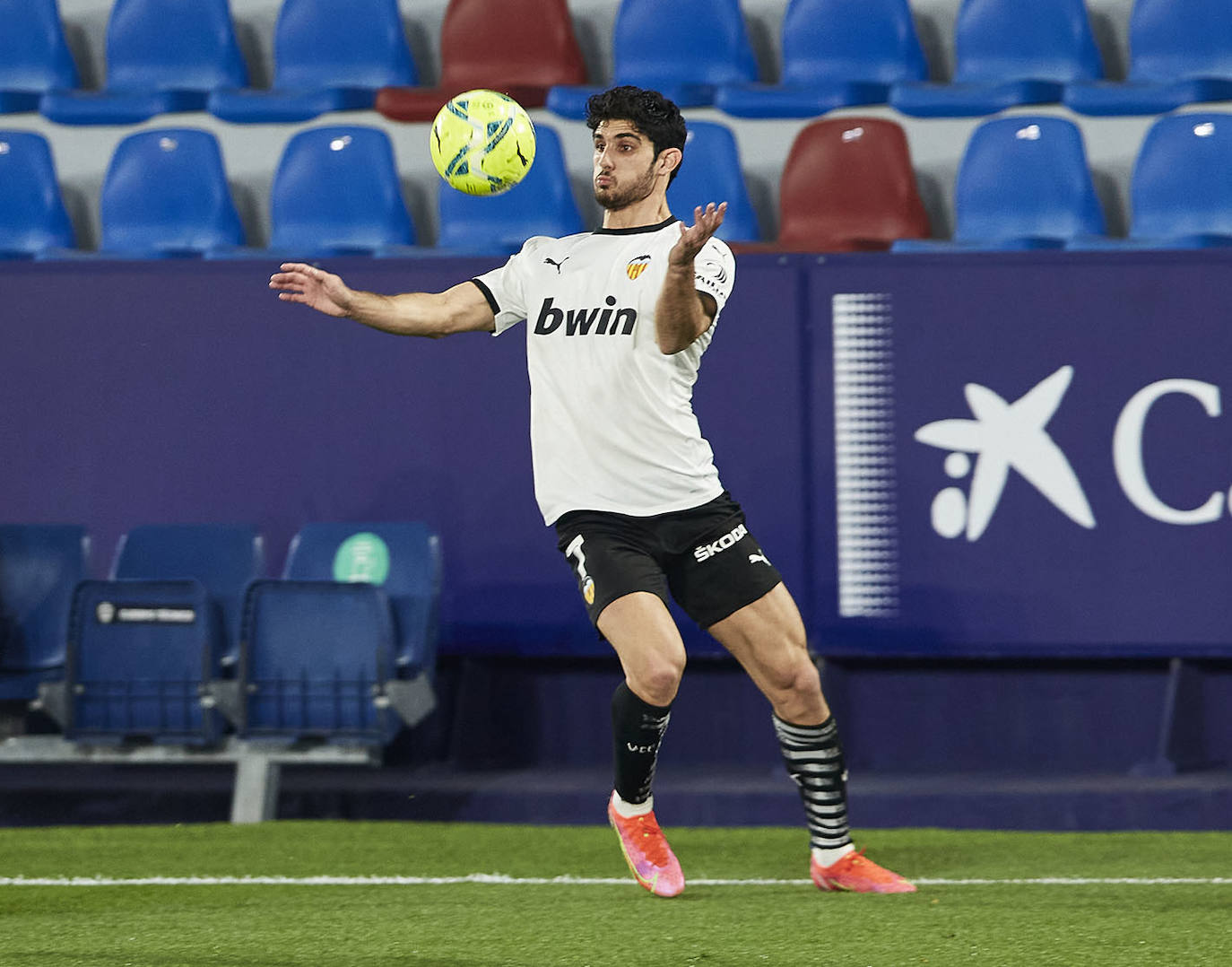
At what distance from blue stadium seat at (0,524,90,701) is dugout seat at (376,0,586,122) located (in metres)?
2.80

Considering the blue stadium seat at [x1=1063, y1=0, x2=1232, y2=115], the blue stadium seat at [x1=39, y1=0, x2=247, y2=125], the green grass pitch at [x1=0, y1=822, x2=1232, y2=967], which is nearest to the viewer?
the green grass pitch at [x1=0, y1=822, x2=1232, y2=967]

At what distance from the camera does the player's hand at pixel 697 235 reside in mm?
4016

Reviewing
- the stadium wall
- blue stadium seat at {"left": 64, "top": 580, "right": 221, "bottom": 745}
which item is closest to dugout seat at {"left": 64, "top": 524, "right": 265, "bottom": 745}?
blue stadium seat at {"left": 64, "top": 580, "right": 221, "bottom": 745}

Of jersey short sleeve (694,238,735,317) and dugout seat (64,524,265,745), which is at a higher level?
jersey short sleeve (694,238,735,317)

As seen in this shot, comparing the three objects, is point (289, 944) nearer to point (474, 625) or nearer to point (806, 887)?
point (806, 887)

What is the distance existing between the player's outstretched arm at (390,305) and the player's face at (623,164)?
18.4 inches

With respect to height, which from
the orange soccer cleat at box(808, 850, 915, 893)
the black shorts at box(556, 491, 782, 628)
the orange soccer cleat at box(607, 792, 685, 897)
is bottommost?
the orange soccer cleat at box(808, 850, 915, 893)

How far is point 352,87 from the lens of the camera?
8438 mm

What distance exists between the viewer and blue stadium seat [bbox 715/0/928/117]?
26.8 ft

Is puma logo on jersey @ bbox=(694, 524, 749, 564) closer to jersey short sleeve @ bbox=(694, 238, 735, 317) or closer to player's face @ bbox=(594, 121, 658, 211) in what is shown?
jersey short sleeve @ bbox=(694, 238, 735, 317)

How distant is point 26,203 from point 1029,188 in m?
4.66

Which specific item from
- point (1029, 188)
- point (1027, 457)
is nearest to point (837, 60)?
point (1029, 188)

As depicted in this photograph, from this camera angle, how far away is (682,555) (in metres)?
4.63

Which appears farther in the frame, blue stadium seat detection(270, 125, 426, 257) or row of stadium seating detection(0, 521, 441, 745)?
blue stadium seat detection(270, 125, 426, 257)
